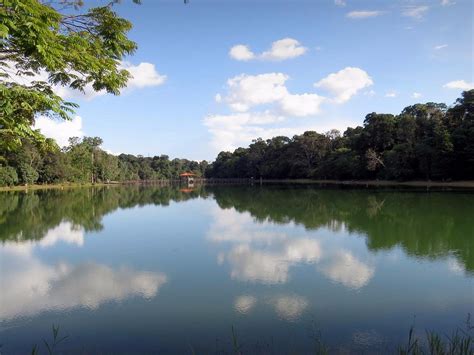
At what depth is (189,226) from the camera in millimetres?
16891

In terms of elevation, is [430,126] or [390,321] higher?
[430,126]

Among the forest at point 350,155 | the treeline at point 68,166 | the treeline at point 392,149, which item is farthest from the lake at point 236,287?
the treeline at point 392,149

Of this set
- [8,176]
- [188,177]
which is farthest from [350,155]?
[188,177]

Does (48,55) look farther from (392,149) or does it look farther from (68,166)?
(68,166)

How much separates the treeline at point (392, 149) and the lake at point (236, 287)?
94.5ft

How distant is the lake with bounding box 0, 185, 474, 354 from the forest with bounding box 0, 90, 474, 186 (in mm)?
14317

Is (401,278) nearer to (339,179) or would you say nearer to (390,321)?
(390,321)

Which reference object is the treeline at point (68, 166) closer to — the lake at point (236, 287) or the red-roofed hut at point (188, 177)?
the red-roofed hut at point (188, 177)

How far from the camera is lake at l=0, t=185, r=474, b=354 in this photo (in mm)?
5324

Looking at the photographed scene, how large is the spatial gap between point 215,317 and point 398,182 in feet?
157

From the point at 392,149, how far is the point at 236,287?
48200mm

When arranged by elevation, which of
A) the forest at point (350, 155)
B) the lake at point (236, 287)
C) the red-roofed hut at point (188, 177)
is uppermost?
the forest at point (350, 155)

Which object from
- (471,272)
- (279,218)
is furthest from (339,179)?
(471,272)

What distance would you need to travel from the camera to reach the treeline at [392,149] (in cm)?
4047
